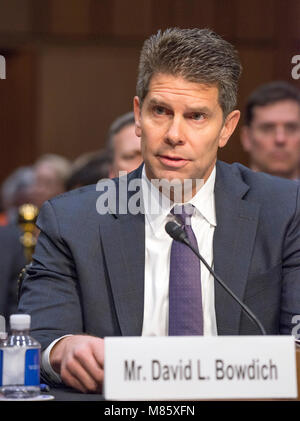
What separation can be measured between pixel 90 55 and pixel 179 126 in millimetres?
6007

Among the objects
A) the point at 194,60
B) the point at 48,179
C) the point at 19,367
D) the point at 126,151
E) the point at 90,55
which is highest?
the point at 90,55

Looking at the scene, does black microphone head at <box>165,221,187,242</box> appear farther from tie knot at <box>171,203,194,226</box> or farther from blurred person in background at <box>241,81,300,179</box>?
blurred person in background at <box>241,81,300,179</box>

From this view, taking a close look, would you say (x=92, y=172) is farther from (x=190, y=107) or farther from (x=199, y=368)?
(x=199, y=368)

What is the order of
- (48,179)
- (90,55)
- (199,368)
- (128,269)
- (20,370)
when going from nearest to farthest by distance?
(199,368), (20,370), (128,269), (48,179), (90,55)

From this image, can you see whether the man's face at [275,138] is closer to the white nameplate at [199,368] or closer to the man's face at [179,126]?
the man's face at [179,126]

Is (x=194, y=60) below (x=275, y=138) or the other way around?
the other way around

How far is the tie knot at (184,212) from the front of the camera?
8.30 ft

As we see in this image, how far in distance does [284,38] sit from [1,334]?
619 centimetres

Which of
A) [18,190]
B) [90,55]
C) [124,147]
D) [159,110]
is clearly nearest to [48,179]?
[18,190]

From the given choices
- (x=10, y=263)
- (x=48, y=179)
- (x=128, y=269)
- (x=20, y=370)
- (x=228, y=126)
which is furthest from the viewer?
(x=48, y=179)

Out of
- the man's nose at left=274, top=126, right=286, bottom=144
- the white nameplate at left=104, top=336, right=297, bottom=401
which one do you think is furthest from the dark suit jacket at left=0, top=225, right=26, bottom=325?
the white nameplate at left=104, top=336, right=297, bottom=401

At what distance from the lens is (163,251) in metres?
2.58

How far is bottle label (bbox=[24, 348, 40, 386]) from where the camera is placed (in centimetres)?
200
